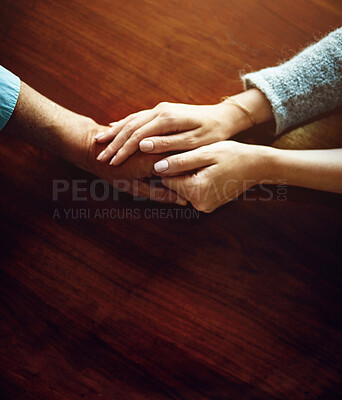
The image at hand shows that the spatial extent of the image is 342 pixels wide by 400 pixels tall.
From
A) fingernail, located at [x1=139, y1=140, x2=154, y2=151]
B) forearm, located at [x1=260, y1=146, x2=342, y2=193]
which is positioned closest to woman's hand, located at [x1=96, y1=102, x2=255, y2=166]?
fingernail, located at [x1=139, y1=140, x2=154, y2=151]

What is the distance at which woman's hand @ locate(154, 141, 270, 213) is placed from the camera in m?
0.62

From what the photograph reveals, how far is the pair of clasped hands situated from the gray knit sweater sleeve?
0.14 ft

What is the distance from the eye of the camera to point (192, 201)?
2.14 ft

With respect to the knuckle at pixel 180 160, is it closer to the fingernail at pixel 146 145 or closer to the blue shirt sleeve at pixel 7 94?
the fingernail at pixel 146 145

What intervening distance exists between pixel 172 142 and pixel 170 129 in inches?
1.4

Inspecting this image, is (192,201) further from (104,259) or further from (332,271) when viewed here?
(332,271)

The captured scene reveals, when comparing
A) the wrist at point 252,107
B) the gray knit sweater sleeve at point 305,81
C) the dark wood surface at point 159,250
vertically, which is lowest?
the dark wood surface at point 159,250

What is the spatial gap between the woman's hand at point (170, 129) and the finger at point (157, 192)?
0.26 ft

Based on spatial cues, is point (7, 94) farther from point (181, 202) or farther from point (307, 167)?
point (307, 167)

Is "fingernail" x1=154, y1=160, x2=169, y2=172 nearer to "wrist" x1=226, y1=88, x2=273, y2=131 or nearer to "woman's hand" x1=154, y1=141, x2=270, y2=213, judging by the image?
"woman's hand" x1=154, y1=141, x2=270, y2=213

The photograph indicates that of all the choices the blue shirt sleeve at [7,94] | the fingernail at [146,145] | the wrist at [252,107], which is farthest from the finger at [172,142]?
the blue shirt sleeve at [7,94]

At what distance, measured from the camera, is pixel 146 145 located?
0.62 meters

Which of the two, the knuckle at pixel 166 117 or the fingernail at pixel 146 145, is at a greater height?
the knuckle at pixel 166 117

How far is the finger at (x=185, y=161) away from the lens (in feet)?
2.03
